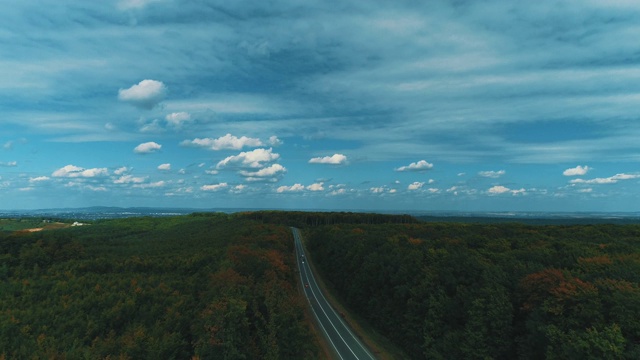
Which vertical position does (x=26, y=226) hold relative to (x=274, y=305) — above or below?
above

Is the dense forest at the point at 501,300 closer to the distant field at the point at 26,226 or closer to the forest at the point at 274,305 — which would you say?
the forest at the point at 274,305

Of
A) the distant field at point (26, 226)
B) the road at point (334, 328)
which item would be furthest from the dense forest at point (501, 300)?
the distant field at point (26, 226)

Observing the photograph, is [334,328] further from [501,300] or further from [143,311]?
[143,311]

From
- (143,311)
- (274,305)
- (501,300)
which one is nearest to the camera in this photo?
(143,311)

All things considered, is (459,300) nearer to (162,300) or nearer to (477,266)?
(477,266)

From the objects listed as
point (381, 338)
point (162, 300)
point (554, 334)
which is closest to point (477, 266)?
point (554, 334)

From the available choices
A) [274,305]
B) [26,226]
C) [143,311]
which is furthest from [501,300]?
[26,226]

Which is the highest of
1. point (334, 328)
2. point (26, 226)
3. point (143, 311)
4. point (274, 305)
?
point (143, 311)
